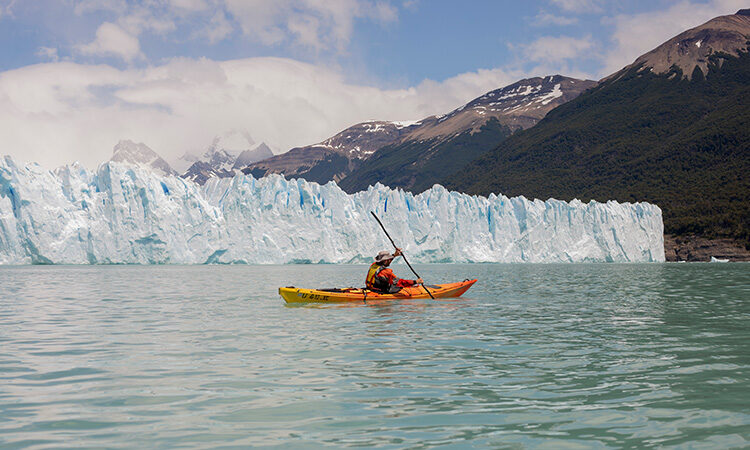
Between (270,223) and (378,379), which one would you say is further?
(270,223)

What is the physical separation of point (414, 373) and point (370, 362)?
1063 millimetres

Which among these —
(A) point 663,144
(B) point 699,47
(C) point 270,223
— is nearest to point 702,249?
(A) point 663,144

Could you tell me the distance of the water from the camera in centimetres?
562

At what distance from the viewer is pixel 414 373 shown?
27.1 ft

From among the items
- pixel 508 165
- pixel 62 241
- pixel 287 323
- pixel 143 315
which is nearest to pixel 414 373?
pixel 287 323

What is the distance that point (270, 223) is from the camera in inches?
2242

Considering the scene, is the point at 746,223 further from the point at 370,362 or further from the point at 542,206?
the point at 370,362

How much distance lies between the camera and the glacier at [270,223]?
48.9 meters

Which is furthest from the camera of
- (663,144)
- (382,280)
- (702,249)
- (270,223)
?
(663,144)

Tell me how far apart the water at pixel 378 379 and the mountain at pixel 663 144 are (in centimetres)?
6769

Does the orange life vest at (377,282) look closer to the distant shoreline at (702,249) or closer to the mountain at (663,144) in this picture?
the distant shoreline at (702,249)

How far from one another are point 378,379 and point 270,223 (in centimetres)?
4994

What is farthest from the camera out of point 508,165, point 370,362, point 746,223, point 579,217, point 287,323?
point 508,165

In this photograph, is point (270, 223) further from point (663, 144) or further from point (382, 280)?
point (663, 144)
